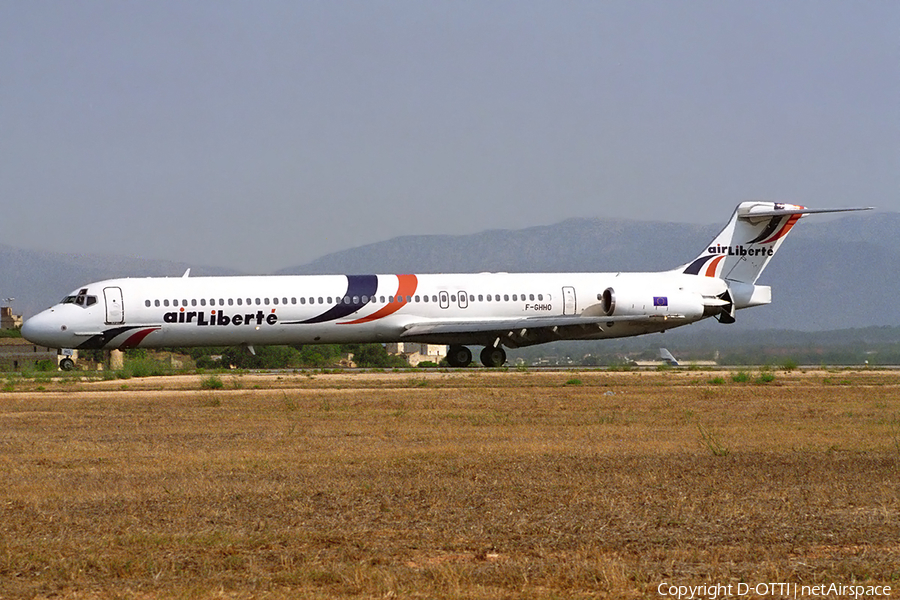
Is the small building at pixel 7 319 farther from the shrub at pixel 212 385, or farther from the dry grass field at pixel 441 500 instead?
the dry grass field at pixel 441 500

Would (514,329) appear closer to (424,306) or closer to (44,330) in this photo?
(424,306)

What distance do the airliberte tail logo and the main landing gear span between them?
7092mm

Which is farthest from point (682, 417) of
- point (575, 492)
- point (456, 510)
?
point (456, 510)

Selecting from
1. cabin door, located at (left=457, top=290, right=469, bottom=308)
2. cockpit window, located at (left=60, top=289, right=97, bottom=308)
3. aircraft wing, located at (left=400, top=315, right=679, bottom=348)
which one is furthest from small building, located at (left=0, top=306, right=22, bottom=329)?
cabin door, located at (left=457, top=290, right=469, bottom=308)

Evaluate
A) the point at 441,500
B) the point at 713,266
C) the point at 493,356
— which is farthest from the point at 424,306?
the point at 441,500

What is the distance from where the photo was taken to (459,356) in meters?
41.7

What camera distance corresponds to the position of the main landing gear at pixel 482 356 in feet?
134

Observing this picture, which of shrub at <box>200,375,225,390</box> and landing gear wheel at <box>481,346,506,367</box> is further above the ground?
landing gear wheel at <box>481,346,506,367</box>

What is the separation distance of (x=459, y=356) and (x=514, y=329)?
3.07 m

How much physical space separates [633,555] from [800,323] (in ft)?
550

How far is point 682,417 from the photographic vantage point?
2014 centimetres

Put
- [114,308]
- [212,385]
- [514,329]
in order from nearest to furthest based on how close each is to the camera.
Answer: [212,385] < [114,308] < [514,329]

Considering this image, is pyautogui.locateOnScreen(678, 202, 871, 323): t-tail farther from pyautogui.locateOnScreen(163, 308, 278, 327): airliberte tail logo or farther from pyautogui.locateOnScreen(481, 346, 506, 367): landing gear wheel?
pyautogui.locateOnScreen(163, 308, 278, 327): airliberte tail logo

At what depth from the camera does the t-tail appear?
44000 mm
